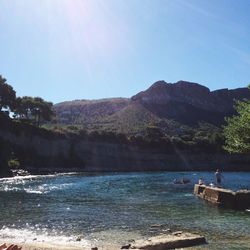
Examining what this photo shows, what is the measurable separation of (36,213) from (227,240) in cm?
1617

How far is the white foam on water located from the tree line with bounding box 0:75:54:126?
99.2 meters

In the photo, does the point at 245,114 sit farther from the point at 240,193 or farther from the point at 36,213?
the point at 36,213

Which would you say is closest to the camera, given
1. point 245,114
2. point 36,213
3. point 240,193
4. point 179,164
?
point 245,114

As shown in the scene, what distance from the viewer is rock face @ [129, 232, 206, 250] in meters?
21.1

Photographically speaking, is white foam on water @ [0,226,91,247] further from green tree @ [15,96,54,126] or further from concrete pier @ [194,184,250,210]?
green tree @ [15,96,54,126]

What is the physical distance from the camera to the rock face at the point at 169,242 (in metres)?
21.1

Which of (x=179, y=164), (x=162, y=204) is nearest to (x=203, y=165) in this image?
(x=179, y=164)

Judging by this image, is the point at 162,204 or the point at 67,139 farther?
the point at 67,139

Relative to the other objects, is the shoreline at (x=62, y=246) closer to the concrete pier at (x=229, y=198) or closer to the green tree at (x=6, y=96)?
the concrete pier at (x=229, y=198)

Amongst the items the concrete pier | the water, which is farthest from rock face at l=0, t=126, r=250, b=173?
the concrete pier

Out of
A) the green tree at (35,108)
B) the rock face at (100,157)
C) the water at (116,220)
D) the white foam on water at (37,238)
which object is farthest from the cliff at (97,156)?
the white foam on water at (37,238)

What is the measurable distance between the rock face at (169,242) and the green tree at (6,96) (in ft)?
357

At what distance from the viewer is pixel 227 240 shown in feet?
75.6

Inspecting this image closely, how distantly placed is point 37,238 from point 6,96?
107136mm
